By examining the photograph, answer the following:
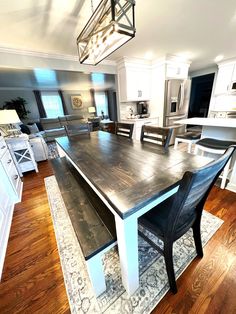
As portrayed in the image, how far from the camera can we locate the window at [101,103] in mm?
8693

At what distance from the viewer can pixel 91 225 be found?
2.97 ft

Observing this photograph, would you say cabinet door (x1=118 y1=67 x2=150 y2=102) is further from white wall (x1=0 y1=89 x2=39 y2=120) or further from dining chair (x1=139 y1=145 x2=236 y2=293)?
white wall (x1=0 y1=89 x2=39 y2=120)

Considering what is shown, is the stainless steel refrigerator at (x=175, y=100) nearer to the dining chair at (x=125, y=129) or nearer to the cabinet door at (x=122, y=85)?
the cabinet door at (x=122, y=85)

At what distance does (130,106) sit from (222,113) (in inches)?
126

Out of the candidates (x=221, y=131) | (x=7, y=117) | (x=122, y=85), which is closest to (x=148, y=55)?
(x=122, y=85)

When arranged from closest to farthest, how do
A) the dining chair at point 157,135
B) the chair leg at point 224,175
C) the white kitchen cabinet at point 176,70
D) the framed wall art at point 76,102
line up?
1. the dining chair at point 157,135
2. the chair leg at point 224,175
3. the white kitchen cabinet at point 176,70
4. the framed wall art at point 76,102

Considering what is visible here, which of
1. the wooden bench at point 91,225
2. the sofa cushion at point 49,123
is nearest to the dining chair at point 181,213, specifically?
the wooden bench at point 91,225

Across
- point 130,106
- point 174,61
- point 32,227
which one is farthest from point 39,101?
point 32,227

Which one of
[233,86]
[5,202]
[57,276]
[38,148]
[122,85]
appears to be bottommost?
[57,276]

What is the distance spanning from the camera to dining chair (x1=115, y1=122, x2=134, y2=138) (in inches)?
80.4

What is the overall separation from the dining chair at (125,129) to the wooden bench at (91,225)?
42.8 inches

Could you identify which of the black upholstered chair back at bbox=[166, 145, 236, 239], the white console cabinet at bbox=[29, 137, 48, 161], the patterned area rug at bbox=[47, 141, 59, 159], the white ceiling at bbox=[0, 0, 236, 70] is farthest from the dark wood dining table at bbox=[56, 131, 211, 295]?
the patterned area rug at bbox=[47, 141, 59, 159]

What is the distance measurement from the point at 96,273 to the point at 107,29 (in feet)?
6.05

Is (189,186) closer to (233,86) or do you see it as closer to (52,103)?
(233,86)
